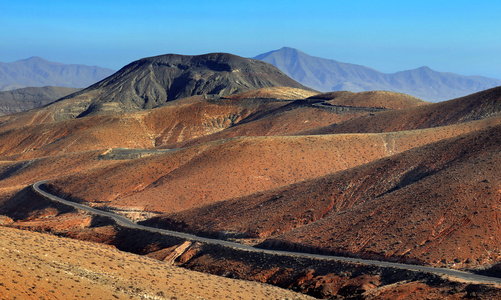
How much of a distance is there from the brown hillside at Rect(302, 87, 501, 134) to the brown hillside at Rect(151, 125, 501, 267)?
32.7 metres

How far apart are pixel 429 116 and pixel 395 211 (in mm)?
51691

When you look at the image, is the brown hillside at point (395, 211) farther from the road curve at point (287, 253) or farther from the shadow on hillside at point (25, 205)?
the shadow on hillside at point (25, 205)

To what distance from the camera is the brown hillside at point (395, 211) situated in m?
37.2

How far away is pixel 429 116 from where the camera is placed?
296 ft

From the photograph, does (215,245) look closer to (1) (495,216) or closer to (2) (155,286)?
(2) (155,286)

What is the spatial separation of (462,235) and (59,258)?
2325 centimetres

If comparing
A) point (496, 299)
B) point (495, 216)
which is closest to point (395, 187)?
point (495, 216)

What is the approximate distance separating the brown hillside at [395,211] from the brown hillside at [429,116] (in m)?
32.7

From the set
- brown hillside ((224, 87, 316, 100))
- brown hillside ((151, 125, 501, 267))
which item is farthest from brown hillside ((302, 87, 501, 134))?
brown hillside ((224, 87, 316, 100))

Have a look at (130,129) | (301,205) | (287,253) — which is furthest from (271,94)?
(287,253)

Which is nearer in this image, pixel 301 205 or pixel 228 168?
pixel 301 205

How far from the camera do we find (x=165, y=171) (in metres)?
69.9

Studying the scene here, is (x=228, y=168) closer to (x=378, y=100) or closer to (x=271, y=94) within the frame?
(x=378, y=100)

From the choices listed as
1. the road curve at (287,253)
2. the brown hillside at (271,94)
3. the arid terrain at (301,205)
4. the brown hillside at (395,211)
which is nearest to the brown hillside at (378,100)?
the arid terrain at (301,205)
